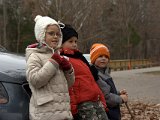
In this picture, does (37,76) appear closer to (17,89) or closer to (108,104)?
(17,89)

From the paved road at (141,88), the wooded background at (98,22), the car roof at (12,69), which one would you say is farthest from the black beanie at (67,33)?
the wooded background at (98,22)

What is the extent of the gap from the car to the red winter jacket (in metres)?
0.42

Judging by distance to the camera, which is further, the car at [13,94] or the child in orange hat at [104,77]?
the child in orange hat at [104,77]

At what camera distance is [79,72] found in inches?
147

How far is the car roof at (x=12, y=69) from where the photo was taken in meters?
3.42

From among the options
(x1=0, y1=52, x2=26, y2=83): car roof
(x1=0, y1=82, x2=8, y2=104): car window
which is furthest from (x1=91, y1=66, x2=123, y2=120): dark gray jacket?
(x1=0, y1=82, x2=8, y2=104): car window

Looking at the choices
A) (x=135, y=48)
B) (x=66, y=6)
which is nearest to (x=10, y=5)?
(x=66, y=6)

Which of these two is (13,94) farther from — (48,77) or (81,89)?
(81,89)

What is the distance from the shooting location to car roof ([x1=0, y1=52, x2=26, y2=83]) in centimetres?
342

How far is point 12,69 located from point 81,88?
0.62 metres

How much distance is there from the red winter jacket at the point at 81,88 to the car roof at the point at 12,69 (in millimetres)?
451

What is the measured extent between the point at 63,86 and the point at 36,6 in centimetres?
2861

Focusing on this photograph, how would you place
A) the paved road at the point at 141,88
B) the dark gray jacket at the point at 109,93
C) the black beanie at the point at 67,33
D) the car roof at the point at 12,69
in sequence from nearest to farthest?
the car roof at the point at 12,69 → the black beanie at the point at 67,33 → the dark gray jacket at the point at 109,93 → the paved road at the point at 141,88

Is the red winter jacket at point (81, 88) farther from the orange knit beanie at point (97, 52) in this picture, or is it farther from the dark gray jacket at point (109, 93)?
the orange knit beanie at point (97, 52)
